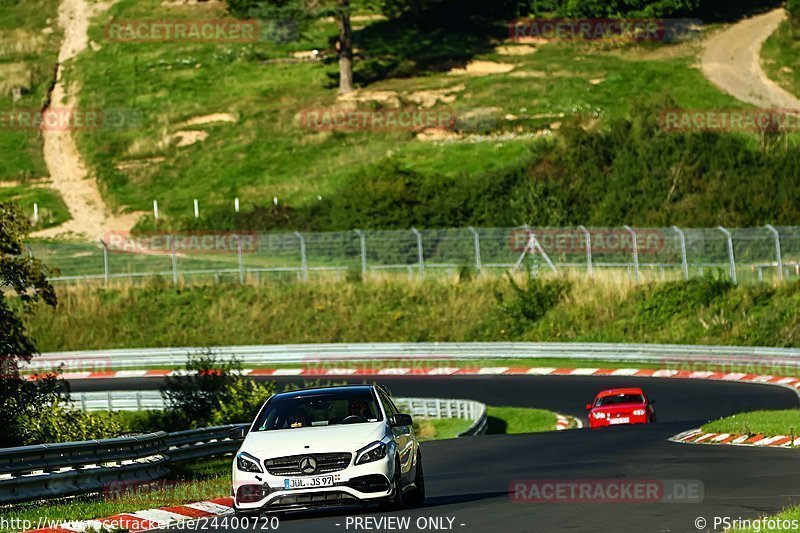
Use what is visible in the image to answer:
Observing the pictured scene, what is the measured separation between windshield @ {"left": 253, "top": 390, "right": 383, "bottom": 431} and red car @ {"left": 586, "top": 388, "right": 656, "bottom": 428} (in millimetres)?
16610

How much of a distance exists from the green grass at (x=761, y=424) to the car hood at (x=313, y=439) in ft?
35.2

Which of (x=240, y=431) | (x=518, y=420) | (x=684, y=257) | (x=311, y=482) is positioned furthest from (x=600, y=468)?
(x=684, y=257)

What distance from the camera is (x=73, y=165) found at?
89.6m

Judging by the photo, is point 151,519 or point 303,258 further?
point 303,258

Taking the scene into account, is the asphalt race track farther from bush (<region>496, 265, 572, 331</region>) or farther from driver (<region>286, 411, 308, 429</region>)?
bush (<region>496, 265, 572, 331</region>)

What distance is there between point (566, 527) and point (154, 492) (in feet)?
26.5

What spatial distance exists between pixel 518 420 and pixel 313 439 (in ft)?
69.4

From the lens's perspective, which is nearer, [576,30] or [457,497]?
[457,497]

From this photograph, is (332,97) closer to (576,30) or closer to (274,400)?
(576,30)

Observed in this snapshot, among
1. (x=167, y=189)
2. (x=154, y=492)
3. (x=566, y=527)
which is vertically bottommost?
(x=167, y=189)

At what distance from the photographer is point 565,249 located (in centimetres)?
5244

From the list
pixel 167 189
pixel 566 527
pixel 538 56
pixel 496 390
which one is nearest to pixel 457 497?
pixel 566 527

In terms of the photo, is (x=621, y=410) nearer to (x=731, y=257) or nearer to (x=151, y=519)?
(x=731, y=257)

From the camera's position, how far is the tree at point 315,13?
8700 centimetres
